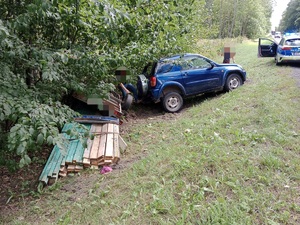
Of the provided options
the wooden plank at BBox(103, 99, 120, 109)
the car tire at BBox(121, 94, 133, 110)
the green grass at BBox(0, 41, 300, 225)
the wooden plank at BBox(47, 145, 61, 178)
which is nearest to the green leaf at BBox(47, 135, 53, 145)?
the green grass at BBox(0, 41, 300, 225)

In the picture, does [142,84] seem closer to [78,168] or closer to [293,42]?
[78,168]

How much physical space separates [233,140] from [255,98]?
2.58 meters

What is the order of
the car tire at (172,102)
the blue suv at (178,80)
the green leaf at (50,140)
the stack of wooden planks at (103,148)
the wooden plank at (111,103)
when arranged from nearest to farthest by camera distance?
the green leaf at (50,140) < the stack of wooden planks at (103,148) < the wooden plank at (111,103) < the blue suv at (178,80) < the car tire at (172,102)

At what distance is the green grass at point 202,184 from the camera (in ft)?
8.65

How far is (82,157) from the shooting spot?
4105 mm

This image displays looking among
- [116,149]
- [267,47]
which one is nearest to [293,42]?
[267,47]

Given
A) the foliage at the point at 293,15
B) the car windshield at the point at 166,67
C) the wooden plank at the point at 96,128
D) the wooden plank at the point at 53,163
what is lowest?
the wooden plank at the point at 53,163

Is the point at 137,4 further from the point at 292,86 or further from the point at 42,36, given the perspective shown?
the point at 292,86

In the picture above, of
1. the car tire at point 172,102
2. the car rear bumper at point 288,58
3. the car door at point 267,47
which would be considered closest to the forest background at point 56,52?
the car tire at point 172,102

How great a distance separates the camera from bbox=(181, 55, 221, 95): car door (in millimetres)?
7273

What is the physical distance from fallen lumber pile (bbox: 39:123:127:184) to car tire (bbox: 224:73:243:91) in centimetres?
463

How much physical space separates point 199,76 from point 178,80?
0.75 meters

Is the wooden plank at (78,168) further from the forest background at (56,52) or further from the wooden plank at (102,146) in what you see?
the forest background at (56,52)

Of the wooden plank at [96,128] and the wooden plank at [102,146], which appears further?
the wooden plank at [96,128]
